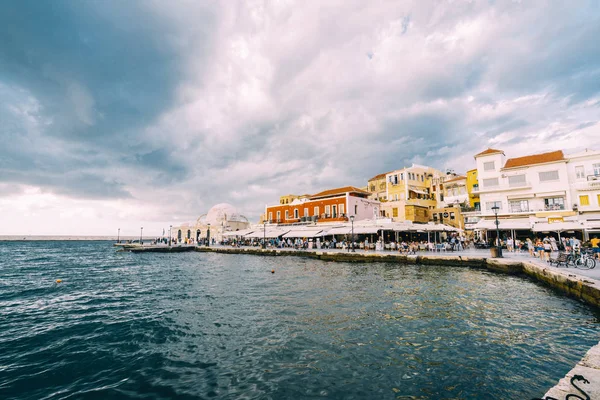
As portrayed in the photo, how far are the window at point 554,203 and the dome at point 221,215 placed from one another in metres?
71.0

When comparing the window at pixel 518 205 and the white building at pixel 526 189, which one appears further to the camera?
the window at pixel 518 205

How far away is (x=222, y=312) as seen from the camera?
30.2 feet

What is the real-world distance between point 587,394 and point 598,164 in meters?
34.3

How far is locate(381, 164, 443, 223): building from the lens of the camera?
121 feet

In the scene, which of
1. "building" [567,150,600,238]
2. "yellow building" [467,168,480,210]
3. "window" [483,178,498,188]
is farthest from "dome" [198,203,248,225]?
"building" [567,150,600,238]

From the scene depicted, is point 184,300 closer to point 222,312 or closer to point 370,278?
point 222,312

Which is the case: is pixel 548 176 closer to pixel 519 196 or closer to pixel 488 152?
pixel 519 196

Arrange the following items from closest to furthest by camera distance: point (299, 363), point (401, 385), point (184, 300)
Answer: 1. point (401, 385)
2. point (299, 363)
3. point (184, 300)

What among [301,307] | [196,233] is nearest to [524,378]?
[301,307]

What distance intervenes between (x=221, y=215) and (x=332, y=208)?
5477 centimetres

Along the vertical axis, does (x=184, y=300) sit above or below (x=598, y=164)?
below

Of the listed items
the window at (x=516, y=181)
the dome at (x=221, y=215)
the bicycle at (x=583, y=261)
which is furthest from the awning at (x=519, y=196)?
the dome at (x=221, y=215)

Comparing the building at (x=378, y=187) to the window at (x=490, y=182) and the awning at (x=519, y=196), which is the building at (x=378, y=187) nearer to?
the window at (x=490, y=182)

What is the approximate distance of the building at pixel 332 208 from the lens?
36062 millimetres
